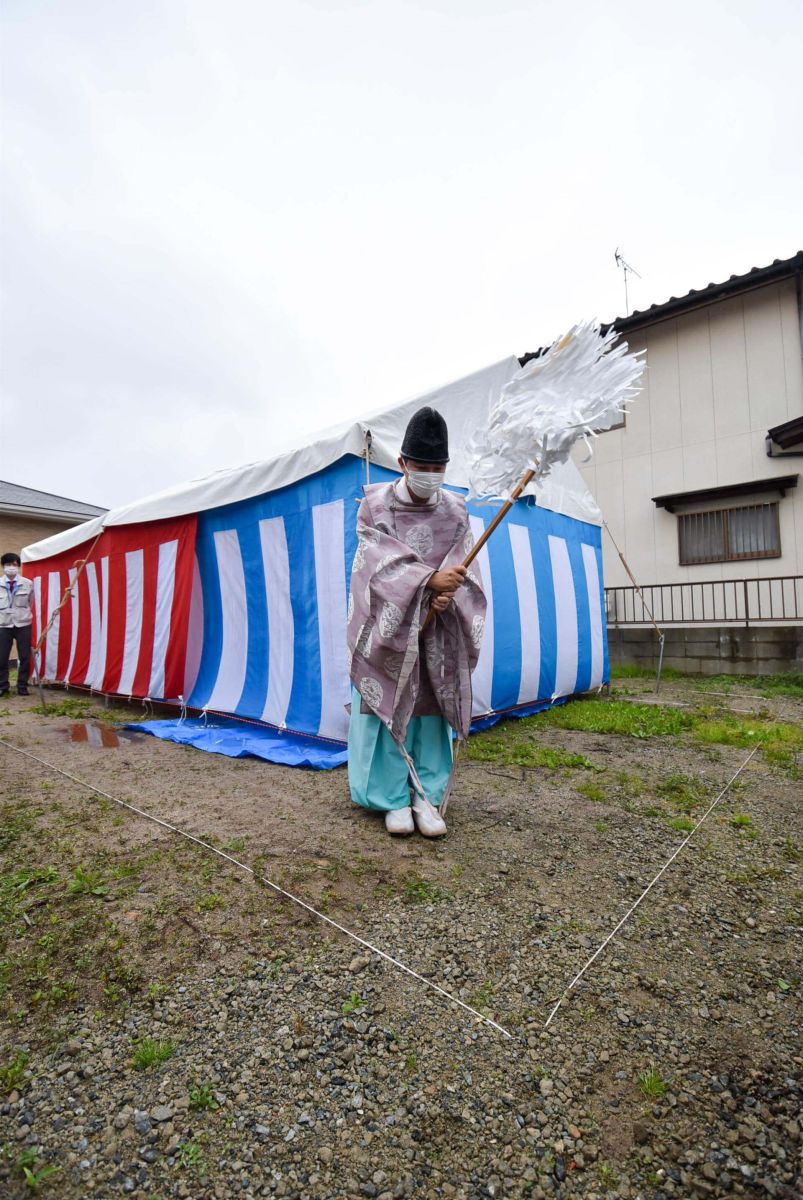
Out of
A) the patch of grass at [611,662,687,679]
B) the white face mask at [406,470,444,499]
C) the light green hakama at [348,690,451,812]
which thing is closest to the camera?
the white face mask at [406,470,444,499]

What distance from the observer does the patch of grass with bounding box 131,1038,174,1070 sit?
1.15 meters

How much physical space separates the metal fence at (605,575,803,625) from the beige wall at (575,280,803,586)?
20 cm

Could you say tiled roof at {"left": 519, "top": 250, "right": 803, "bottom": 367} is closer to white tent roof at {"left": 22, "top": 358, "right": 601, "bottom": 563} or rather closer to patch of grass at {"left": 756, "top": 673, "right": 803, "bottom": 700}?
white tent roof at {"left": 22, "top": 358, "right": 601, "bottom": 563}

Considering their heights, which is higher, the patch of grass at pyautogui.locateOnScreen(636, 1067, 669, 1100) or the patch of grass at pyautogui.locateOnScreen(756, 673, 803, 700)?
the patch of grass at pyautogui.locateOnScreen(756, 673, 803, 700)

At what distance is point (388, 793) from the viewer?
242 cm

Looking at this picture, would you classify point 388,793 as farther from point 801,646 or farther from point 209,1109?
point 801,646

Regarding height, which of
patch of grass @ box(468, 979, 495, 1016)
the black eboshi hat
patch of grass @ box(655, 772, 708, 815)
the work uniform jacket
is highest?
the black eboshi hat

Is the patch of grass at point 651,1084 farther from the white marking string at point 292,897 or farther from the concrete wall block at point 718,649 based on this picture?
the concrete wall block at point 718,649

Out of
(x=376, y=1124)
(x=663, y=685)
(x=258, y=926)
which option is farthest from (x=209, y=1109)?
(x=663, y=685)

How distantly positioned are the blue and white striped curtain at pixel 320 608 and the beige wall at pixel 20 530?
25.6ft

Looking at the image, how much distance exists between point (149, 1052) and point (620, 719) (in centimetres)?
396

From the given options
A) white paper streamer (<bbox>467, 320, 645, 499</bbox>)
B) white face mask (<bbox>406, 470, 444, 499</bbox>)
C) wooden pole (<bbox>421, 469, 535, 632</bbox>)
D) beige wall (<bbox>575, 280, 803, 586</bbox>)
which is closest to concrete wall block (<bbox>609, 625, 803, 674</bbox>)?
beige wall (<bbox>575, 280, 803, 586</bbox>)

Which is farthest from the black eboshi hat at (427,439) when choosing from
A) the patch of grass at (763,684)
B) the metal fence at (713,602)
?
the metal fence at (713,602)

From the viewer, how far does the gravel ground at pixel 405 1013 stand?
951 mm
